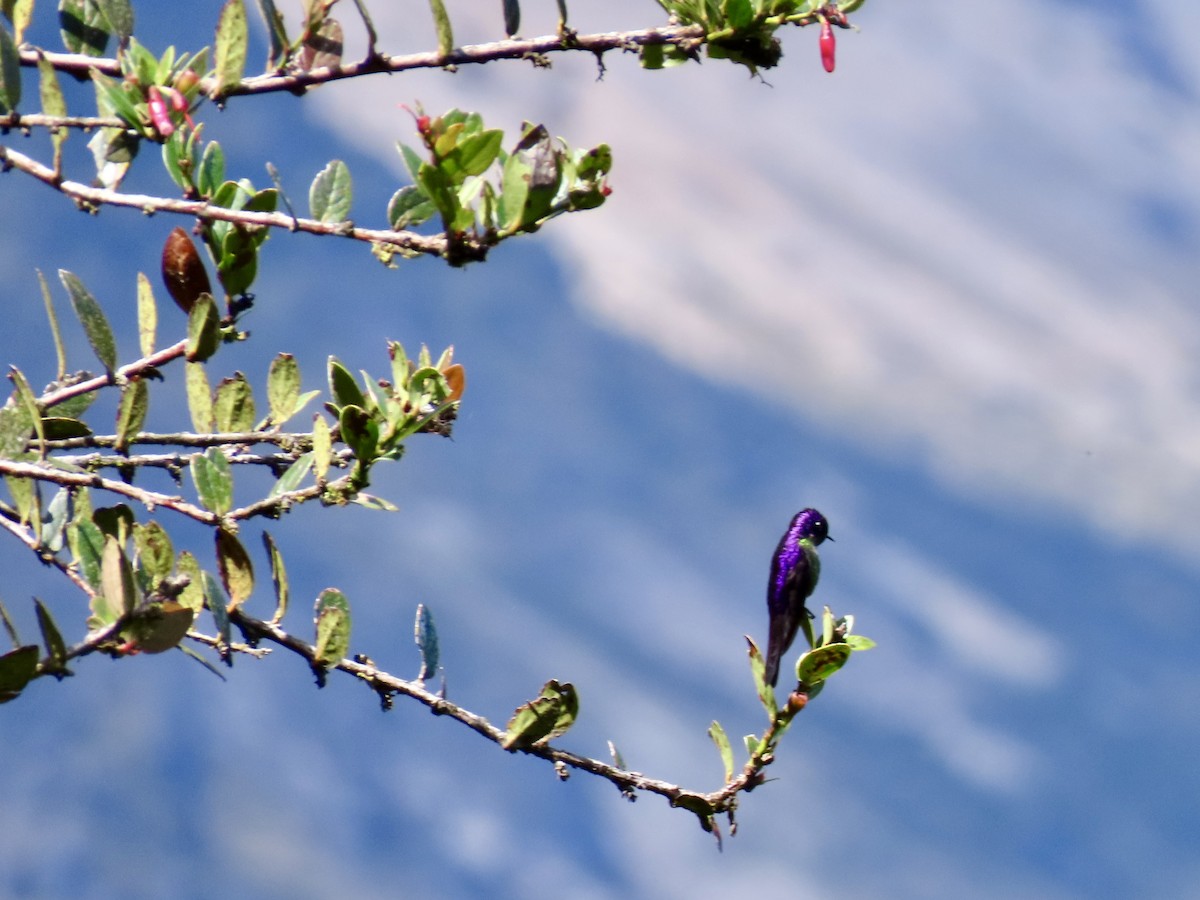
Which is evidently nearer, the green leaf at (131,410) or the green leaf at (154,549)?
the green leaf at (154,549)

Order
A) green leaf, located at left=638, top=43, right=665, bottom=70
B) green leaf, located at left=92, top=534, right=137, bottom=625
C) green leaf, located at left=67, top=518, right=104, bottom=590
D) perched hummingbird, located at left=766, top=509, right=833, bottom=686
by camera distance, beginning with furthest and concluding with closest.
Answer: green leaf, located at left=638, top=43, right=665, bottom=70
perched hummingbird, located at left=766, top=509, right=833, bottom=686
green leaf, located at left=67, top=518, right=104, bottom=590
green leaf, located at left=92, top=534, right=137, bottom=625

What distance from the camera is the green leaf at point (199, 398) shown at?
2.06 metres

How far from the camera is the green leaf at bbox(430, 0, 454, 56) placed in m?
1.80

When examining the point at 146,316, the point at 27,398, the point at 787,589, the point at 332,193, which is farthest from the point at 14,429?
the point at 787,589

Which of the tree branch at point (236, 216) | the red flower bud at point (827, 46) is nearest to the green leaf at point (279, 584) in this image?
the tree branch at point (236, 216)

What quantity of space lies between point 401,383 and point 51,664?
58 cm

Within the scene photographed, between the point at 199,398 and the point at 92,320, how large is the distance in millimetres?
237

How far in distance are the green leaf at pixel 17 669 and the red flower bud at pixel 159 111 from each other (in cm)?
66

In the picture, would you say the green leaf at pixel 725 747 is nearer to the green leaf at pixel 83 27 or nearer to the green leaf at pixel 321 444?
the green leaf at pixel 321 444

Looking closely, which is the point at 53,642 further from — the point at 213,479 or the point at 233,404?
the point at 233,404

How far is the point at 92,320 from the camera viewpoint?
1912 mm

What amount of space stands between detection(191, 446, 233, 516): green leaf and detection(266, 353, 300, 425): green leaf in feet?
0.92

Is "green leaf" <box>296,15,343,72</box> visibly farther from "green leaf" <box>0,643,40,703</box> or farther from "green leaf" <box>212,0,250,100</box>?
"green leaf" <box>0,643,40,703</box>

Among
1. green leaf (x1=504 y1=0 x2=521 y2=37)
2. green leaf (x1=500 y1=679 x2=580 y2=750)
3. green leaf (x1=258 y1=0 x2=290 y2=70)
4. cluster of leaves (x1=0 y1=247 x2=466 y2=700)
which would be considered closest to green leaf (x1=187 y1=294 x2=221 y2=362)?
cluster of leaves (x1=0 y1=247 x2=466 y2=700)
